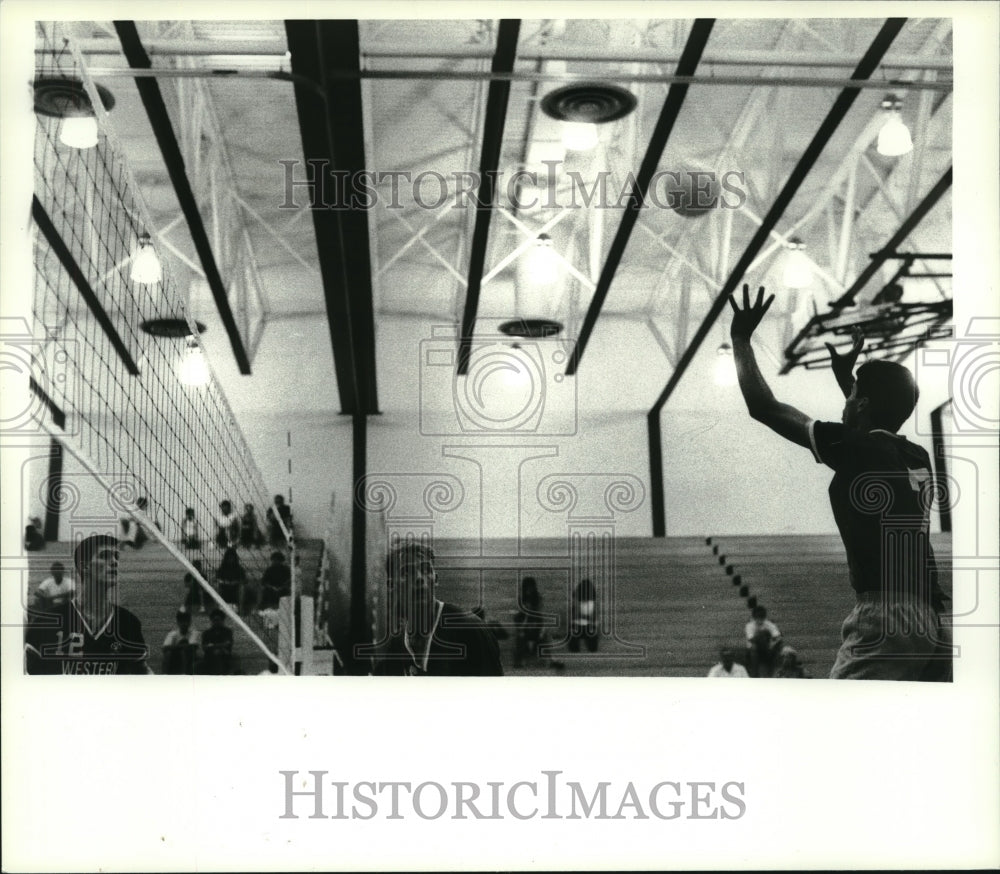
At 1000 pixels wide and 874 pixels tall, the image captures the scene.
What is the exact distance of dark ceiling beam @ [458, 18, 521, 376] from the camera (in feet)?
20.2

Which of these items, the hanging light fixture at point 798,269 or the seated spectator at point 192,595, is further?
the hanging light fixture at point 798,269

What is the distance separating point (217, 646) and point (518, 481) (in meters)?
1.96

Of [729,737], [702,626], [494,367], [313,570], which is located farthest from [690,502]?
[729,737]

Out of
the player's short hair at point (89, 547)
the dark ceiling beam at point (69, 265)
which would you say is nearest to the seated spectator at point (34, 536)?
the player's short hair at point (89, 547)

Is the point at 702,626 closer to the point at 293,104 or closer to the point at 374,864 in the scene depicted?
the point at 374,864

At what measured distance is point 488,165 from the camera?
24.0ft

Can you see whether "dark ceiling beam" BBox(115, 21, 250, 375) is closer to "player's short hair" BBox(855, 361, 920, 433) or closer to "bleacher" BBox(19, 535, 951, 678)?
"bleacher" BBox(19, 535, 951, 678)

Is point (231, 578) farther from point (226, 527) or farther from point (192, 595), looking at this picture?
point (192, 595)

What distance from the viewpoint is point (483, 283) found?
7.18 m

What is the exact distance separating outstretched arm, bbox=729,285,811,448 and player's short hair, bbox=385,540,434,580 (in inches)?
60.0

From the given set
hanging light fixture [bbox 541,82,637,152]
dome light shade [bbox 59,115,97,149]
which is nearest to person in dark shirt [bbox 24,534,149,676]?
dome light shade [bbox 59,115,97,149]

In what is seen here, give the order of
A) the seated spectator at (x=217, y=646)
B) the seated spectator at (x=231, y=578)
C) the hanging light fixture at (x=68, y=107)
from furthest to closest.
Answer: the seated spectator at (x=231, y=578), the seated spectator at (x=217, y=646), the hanging light fixture at (x=68, y=107)

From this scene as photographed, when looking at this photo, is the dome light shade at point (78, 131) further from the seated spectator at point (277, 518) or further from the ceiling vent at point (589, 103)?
the seated spectator at point (277, 518)

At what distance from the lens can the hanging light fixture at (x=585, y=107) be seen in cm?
634
